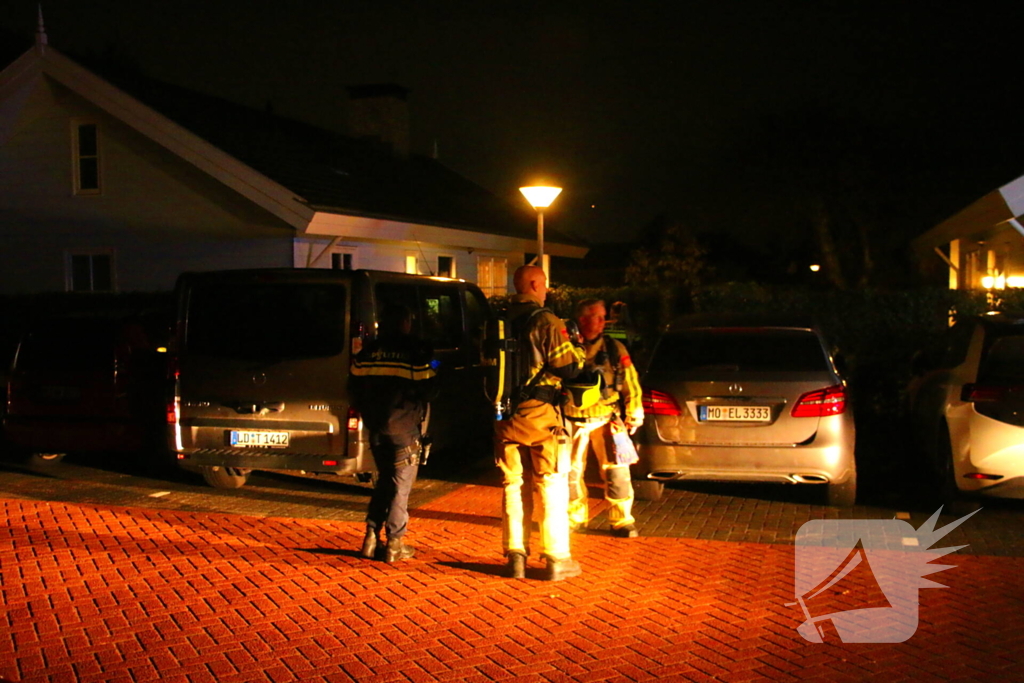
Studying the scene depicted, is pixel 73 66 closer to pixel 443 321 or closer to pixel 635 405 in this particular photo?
pixel 443 321

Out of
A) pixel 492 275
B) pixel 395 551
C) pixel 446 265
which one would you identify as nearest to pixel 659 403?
pixel 395 551

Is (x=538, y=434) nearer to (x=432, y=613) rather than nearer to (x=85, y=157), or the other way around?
(x=432, y=613)

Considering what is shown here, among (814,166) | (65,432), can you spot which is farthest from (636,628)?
(814,166)

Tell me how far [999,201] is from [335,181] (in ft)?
36.5

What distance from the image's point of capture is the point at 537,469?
623 cm

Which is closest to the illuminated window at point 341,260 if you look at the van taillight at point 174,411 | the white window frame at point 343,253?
the white window frame at point 343,253

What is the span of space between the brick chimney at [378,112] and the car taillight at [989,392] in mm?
20340

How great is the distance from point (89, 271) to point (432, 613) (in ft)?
51.2

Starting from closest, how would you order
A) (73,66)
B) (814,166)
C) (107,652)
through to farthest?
(107,652) → (73,66) → (814,166)

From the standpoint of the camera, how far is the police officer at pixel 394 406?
6625mm

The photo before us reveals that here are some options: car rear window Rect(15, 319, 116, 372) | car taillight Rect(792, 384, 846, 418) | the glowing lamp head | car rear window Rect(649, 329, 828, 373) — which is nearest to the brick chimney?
the glowing lamp head

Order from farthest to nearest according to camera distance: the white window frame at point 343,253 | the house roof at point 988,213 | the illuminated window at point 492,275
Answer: the illuminated window at point 492,275 < the white window frame at point 343,253 < the house roof at point 988,213

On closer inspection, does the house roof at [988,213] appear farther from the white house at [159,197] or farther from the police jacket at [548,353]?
the police jacket at [548,353]

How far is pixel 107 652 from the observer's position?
509cm
